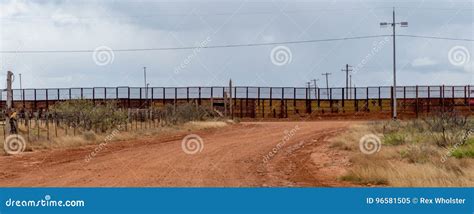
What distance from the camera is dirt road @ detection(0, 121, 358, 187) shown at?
14.9 meters

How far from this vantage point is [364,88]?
72.1 meters

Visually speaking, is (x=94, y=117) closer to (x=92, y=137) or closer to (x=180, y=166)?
(x=92, y=137)

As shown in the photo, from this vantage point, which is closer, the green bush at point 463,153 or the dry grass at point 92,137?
the green bush at point 463,153

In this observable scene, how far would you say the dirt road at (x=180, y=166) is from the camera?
1485 centimetres

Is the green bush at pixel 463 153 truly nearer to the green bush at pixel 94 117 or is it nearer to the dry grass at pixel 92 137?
the dry grass at pixel 92 137

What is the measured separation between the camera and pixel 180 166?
18.0 metres

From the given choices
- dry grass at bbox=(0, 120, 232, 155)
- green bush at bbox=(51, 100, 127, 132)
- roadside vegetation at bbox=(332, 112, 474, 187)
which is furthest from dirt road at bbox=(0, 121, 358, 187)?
green bush at bbox=(51, 100, 127, 132)

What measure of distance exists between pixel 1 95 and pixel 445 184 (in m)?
66.1

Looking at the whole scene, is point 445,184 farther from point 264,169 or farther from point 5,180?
point 5,180

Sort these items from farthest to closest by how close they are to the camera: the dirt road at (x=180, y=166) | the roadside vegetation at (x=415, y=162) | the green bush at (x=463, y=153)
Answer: the green bush at (x=463, y=153)
the dirt road at (x=180, y=166)
the roadside vegetation at (x=415, y=162)

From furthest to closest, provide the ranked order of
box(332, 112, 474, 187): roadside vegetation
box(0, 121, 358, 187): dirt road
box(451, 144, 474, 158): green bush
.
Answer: box(451, 144, 474, 158): green bush
box(0, 121, 358, 187): dirt road
box(332, 112, 474, 187): roadside vegetation

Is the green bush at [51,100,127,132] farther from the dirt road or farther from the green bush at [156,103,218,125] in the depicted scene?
the dirt road

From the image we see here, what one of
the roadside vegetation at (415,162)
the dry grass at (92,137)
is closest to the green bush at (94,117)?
the dry grass at (92,137)

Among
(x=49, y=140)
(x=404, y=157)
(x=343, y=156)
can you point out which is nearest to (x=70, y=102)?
(x=49, y=140)
